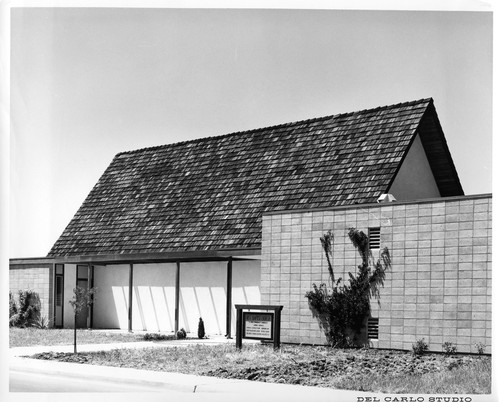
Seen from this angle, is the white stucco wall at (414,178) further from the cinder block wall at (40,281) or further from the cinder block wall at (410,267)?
the cinder block wall at (40,281)

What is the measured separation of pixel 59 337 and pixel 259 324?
25.5 ft

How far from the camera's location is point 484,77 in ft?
51.4

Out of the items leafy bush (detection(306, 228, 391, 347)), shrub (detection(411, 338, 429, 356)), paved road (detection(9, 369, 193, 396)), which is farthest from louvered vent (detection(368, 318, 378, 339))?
paved road (detection(9, 369, 193, 396))

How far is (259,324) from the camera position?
1900 centimetres

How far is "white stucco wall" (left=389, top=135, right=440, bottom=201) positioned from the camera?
76.7 feet

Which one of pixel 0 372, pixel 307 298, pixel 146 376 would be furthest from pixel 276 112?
pixel 0 372

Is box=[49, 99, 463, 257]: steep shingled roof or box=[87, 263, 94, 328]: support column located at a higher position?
box=[49, 99, 463, 257]: steep shingled roof

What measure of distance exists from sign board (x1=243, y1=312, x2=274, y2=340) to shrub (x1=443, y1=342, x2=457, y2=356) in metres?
3.63

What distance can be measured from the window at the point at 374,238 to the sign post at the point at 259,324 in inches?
97.3

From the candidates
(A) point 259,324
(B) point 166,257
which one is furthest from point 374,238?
(B) point 166,257

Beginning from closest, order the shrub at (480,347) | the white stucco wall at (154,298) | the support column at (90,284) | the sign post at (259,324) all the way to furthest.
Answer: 1. the shrub at (480,347)
2. the sign post at (259,324)
3. the white stucco wall at (154,298)
4. the support column at (90,284)

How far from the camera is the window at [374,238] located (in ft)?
63.1

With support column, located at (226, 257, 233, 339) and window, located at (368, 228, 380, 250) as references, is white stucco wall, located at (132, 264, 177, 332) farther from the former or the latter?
window, located at (368, 228, 380, 250)

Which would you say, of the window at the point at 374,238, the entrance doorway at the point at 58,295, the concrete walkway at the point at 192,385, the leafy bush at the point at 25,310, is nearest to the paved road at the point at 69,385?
the concrete walkway at the point at 192,385
